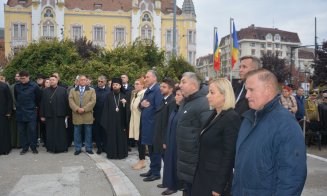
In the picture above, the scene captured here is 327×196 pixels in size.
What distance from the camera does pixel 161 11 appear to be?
237ft

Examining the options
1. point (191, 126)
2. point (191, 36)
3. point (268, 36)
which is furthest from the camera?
point (268, 36)

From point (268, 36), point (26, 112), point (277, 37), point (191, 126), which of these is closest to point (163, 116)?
point (191, 126)

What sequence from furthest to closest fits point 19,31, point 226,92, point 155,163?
point 19,31
point 155,163
point 226,92

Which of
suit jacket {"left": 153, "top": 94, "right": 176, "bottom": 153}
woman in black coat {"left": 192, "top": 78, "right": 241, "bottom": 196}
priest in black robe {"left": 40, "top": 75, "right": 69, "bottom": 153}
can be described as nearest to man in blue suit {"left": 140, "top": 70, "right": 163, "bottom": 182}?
suit jacket {"left": 153, "top": 94, "right": 176, "bottom": 153}

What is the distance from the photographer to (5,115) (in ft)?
34.5

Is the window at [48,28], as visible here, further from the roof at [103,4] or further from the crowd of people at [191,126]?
the crowd of people at [191,126]

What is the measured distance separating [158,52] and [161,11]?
176 feet

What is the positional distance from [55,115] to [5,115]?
139 cm

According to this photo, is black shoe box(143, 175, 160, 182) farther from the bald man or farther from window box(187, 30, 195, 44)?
window box(187, 30, 195, 44)

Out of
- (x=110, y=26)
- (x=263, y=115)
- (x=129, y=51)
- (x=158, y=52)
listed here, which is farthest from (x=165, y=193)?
(x=110, y=26)

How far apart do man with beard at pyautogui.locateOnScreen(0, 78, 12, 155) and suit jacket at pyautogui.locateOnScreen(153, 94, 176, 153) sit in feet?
17.6

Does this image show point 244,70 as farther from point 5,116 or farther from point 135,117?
point 5,116

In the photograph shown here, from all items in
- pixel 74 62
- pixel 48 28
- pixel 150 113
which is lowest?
pixel 150 113

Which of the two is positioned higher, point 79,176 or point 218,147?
point 218,147
